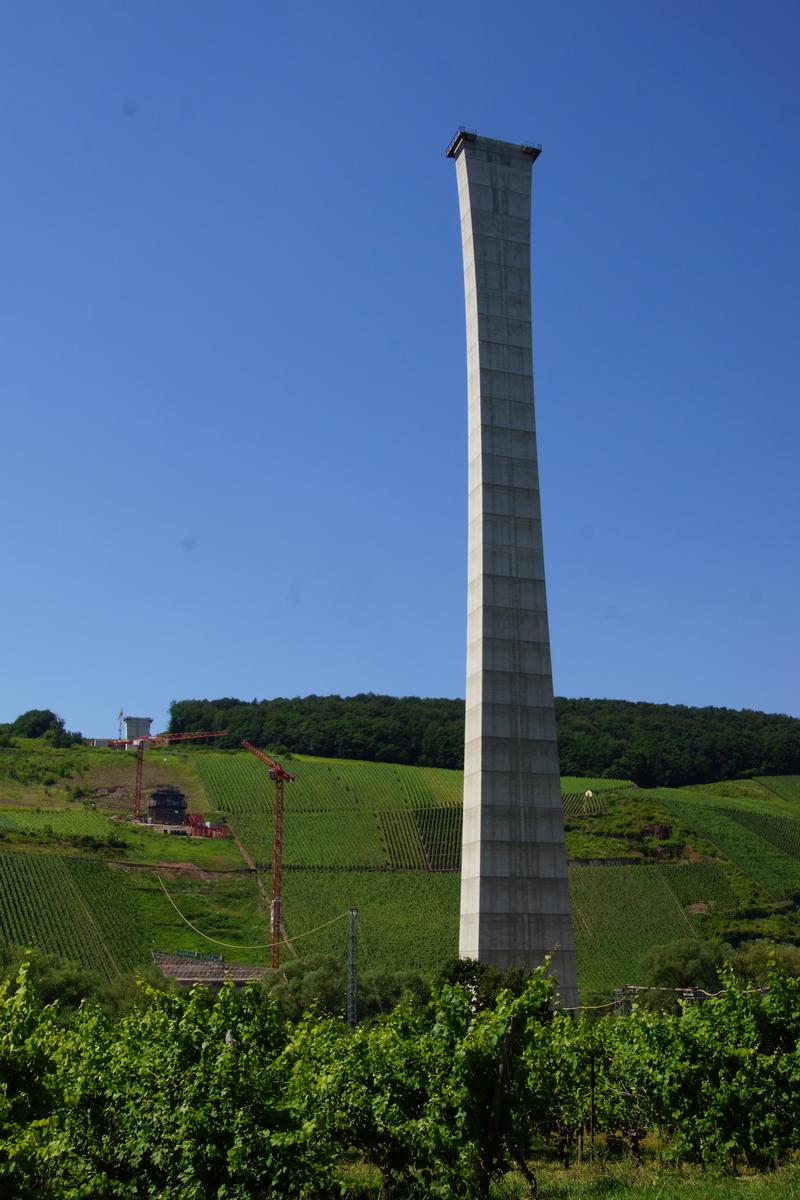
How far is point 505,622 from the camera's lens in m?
39.1

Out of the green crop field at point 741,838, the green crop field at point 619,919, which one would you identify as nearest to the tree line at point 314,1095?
the green crop field at point 619,919

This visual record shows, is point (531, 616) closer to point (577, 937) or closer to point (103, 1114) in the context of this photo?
point (103, 1114)

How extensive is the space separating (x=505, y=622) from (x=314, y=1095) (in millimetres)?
25273

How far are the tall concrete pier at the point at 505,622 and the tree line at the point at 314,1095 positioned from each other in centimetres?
1796

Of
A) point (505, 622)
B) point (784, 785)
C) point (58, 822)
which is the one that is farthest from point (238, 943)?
point (784, 785)

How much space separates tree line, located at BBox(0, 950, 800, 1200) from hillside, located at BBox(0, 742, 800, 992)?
45.9 metres

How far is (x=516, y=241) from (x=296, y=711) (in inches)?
4512

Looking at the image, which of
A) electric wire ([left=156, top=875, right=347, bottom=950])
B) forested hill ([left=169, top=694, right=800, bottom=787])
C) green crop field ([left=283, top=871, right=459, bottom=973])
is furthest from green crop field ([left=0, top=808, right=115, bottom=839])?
forested hill ([left=169, top=694, right=800, bottom=787])

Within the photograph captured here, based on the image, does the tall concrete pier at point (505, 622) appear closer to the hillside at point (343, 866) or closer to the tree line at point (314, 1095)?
the tree line at point (314, 1095)

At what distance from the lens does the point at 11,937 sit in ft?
204

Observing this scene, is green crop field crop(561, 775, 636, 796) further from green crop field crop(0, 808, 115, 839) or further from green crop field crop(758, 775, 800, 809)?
green crop field crop(0, 808, 115, 839)

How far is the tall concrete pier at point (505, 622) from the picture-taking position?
37.2 metres

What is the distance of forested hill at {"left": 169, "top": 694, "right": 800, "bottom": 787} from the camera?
437ft

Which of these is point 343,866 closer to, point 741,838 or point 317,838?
point 317,838
